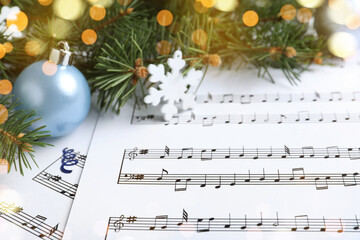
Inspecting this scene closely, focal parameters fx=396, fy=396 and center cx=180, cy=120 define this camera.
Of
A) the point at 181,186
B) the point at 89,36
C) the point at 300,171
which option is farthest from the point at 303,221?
the point at 89,36

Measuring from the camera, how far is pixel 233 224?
0.62 meters

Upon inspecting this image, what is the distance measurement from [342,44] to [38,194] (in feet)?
2.28

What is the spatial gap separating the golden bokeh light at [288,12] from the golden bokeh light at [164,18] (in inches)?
9.3

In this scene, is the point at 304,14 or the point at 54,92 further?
the point at 304,14

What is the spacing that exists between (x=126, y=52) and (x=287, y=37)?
12.9 inches

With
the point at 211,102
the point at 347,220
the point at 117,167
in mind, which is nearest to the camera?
the point at 347,220

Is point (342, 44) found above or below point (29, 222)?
above

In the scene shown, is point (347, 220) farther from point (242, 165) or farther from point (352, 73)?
point (352, 73)

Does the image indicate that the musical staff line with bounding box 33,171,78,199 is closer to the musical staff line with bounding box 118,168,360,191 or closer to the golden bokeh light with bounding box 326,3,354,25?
the musical staff line with bounding box 118,168,360,191

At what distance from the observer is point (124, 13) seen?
31.5 inches

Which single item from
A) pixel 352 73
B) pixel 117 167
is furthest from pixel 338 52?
pixel 117 167

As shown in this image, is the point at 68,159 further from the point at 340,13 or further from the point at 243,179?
the point at 340,13

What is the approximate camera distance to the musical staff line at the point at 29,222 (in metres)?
0.63

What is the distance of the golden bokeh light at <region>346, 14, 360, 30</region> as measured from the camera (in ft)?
2.63
